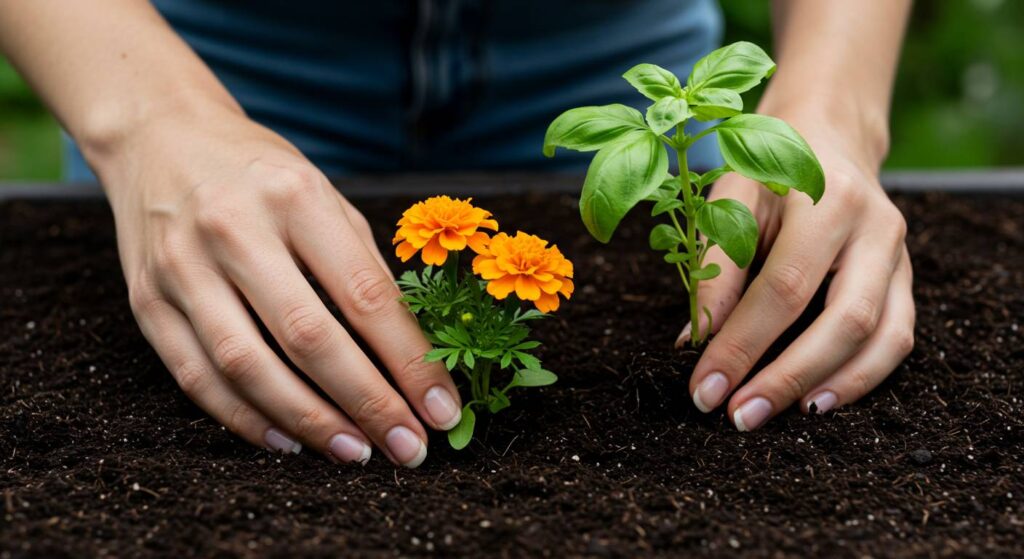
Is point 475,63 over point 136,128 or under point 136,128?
under

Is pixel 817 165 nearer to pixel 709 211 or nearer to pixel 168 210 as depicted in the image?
pixel 709 211

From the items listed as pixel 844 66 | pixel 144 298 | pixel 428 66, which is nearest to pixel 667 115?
pixel 844 66

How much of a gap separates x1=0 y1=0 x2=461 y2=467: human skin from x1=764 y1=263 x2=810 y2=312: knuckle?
1.68 ft

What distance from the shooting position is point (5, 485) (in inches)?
57.6

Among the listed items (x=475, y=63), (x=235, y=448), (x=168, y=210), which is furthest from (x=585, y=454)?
(x=475, y=63)

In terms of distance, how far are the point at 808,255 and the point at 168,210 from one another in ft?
3.28

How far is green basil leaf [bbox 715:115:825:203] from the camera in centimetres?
139

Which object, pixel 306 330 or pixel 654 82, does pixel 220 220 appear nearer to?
pixel 306 330

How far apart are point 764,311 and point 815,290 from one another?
0.10 meters

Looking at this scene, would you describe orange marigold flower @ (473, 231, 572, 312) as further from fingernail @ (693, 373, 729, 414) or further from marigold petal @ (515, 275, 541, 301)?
fingernail @ (693, 373, 729, 414)

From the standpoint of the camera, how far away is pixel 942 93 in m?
4.02

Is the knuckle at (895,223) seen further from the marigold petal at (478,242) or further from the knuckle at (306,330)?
the knuckle at (306,330)

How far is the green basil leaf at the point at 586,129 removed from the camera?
144cm

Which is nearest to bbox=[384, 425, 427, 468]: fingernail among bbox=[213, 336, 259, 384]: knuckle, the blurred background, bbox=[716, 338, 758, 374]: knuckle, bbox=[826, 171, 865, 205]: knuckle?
bbox=[213, 336, 259, 384]: knuckle
